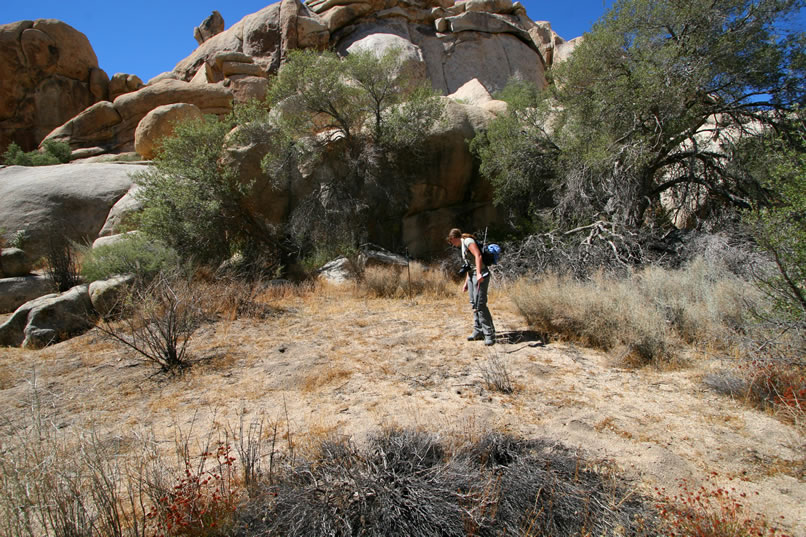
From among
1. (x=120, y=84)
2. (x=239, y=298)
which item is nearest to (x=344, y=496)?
(x=239, y=298)

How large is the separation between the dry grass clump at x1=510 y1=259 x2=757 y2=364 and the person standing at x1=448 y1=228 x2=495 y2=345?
103cm

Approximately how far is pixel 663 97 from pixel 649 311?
548 centimetres

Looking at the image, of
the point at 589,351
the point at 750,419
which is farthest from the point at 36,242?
the point at 750,419

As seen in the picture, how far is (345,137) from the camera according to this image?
12.1 meters

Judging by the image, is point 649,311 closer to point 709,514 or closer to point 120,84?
point 709,514

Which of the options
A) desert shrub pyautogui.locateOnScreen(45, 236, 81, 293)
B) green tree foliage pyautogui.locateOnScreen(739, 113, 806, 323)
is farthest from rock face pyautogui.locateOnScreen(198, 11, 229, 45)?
green tree foliage pyautogui.locateOnScreen(739, 113, 806, 323)

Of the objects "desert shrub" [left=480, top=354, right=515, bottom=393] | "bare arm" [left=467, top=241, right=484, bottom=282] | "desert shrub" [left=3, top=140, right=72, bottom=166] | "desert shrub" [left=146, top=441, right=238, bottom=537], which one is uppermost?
"desert shrub" [left=3, top=140, right=72, bottom=166]

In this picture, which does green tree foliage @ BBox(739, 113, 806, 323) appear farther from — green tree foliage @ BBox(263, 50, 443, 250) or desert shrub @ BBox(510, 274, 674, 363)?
green tree foliage @ BBox(263, 50, 443, 250)

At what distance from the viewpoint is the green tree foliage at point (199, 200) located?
33.6 feet

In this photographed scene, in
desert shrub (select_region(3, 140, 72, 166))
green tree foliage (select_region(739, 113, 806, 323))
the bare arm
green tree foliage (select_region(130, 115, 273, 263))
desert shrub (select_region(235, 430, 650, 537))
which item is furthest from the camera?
desert shrub (select_region(3, 140, 72, 166))

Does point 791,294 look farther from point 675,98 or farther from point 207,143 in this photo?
point 207,143

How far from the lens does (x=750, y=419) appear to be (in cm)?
340

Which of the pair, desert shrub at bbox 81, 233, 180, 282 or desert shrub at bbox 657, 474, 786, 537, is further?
desert shrub at bbox 81, 233, 180, 282

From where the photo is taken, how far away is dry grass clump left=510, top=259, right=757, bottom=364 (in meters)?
4.95
